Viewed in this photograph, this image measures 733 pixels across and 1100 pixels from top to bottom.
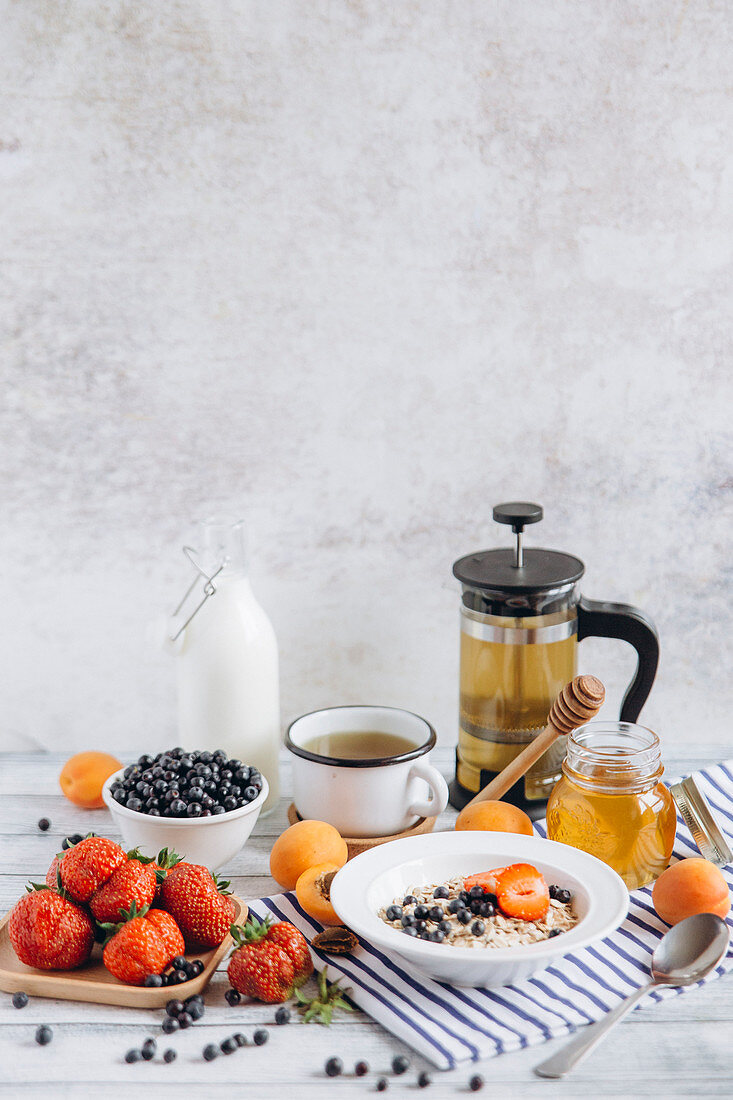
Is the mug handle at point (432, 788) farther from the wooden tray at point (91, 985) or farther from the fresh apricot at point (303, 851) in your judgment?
the wooden tray at point (91, 985)

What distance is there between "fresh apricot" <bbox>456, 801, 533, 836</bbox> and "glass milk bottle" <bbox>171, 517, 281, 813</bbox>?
271 millimetres

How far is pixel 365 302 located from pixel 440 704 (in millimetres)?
554

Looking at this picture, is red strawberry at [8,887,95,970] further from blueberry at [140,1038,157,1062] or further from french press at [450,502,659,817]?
french press at [450,502,659,817]

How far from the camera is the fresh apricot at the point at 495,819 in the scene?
1018mm

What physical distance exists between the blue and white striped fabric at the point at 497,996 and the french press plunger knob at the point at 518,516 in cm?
41

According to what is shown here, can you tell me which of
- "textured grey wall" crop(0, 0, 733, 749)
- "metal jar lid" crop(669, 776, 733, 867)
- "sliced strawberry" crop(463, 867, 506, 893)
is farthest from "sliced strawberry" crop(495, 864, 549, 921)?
"textured grey wall" crop(0, 0, 733, 749)

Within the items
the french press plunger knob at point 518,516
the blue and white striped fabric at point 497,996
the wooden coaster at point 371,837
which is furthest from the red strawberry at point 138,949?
the french press plunger knob at point 518,516

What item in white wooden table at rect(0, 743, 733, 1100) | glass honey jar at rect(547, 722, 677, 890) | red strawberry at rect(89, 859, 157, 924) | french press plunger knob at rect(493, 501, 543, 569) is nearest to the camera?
white wooden table at rect(0, 743, 733, 1100)

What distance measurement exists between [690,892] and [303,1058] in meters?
0.38

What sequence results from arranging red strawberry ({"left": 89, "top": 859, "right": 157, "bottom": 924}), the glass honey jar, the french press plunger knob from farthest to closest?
1. the french press plunger knob
2. the glass honey jar
3. red strawberry ({"left": 89, "top": 859, "right": 157, "bottom": 924})

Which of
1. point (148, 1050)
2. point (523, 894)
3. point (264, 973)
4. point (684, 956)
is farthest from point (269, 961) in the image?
point (684, 956)

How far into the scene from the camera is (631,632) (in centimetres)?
113

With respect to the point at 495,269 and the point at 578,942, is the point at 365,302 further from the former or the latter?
the point at 578,942

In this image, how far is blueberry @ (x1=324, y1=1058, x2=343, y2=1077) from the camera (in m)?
0.74
